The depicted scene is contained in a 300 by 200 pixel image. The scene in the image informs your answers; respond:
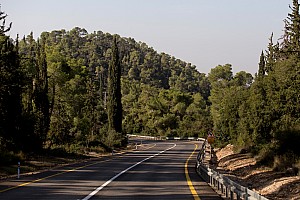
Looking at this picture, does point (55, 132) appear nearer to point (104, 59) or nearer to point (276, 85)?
point (276, 85)

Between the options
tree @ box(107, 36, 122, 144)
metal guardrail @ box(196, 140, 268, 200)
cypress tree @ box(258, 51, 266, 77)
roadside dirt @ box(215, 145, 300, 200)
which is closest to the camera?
metal guardrail @ box(196, 140, 268, 200)

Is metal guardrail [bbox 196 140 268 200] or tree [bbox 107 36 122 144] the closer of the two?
metal guardrail [bbox 196 140 268 200]

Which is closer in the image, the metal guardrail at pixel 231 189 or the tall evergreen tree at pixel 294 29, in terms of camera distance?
the metal guardrail at pixel 231 189

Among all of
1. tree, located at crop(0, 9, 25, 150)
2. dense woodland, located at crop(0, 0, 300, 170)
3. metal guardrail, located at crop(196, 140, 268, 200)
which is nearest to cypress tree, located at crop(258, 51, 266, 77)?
dense woodland, located at crop(0, 0, 300, 170)

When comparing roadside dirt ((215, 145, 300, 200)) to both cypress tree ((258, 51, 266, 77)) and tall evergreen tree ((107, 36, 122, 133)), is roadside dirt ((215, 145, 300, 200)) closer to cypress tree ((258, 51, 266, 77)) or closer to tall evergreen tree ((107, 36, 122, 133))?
cypress tree ((258, 51, 266, 77))

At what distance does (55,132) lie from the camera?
50469 millimetres

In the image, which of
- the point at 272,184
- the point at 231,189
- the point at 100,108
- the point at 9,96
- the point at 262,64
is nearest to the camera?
the point at 231,189

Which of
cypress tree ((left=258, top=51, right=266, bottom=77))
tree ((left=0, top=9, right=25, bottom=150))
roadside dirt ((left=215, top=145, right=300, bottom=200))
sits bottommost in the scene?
roadside dirt ((left=215, top=145, right=300, bottom=200))

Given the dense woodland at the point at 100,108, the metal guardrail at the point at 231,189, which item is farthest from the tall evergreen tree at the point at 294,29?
the metal guardrail at the point at 231,189

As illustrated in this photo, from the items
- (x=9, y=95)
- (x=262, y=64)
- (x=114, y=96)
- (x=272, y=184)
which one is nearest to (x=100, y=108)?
(x=114, y=96)

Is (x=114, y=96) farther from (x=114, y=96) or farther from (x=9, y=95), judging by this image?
(x=9, y=95)

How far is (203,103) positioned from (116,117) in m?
64.0

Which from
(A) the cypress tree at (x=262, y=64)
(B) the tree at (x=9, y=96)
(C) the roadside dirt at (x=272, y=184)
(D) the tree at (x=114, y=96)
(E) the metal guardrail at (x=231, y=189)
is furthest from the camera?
(D) the tree at (x=114, y=96)

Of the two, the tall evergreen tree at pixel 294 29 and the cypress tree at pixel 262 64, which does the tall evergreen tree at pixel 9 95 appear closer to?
the tall evergreen tree at pixel 294 29
